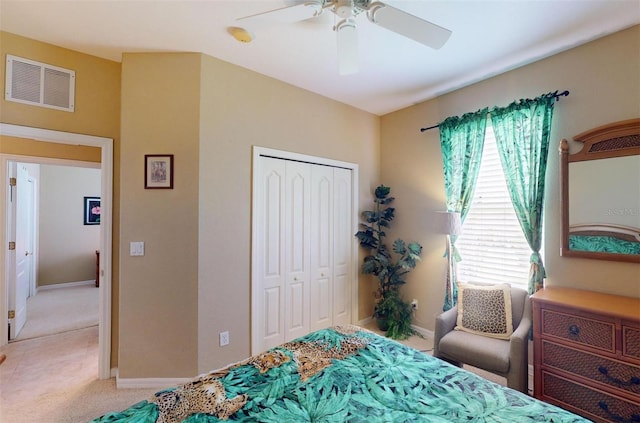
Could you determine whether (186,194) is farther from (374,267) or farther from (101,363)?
(374,267)

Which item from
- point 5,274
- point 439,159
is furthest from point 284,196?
point 5,274

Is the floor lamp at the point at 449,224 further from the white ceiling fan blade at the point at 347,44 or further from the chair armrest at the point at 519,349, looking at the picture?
the white ceiling fan blade at the point at 347,44

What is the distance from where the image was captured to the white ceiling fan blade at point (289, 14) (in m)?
1.45

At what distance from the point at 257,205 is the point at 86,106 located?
1.68 metres

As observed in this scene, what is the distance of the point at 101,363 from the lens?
243 cm

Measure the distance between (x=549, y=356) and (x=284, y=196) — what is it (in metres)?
2.48

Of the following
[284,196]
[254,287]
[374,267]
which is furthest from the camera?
[374,267]

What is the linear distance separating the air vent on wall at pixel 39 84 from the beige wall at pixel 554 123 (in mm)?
3413

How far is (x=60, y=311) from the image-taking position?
4.07m

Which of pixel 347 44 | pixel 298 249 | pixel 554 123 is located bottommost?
pixel 298 249

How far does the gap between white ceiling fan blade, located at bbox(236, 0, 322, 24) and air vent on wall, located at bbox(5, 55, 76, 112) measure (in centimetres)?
186

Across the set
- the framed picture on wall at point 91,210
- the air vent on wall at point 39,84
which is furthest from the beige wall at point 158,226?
the framed picture on wall at point 91,210

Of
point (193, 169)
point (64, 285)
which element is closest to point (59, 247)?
point (64, 285)

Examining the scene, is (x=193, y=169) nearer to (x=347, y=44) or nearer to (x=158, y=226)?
(x=158, y=226)
